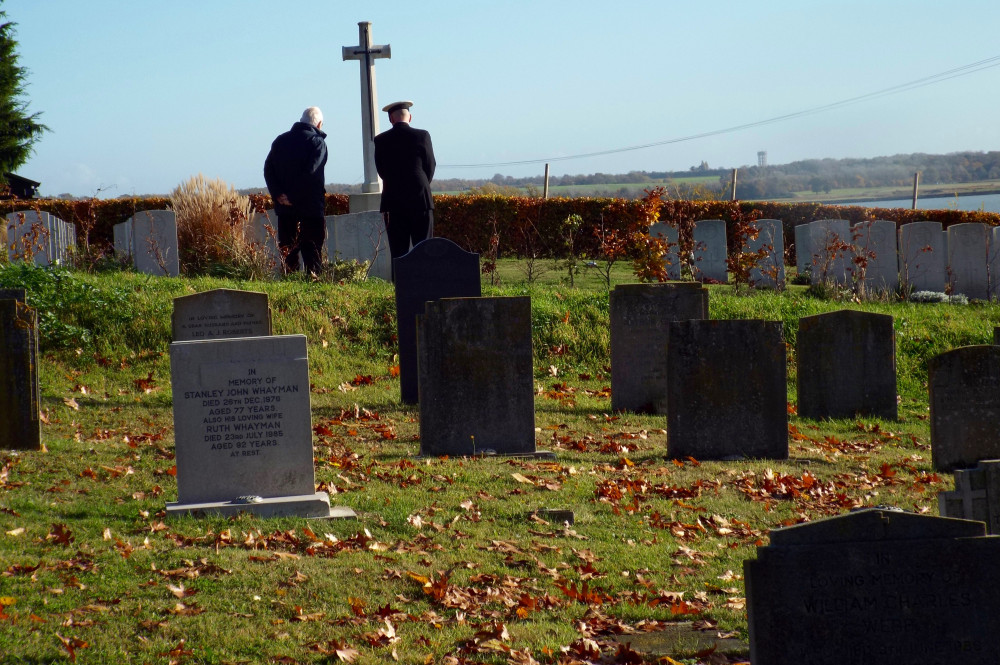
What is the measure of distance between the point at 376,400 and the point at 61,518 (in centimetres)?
451

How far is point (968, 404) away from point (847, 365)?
197 centimetres

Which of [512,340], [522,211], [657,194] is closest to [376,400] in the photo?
[512,340]

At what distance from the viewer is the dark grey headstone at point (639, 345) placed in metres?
10.4

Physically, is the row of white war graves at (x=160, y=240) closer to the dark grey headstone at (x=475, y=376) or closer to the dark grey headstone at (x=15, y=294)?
the dark grey headstone at (x=15, y=294)

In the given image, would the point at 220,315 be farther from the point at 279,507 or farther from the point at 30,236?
the point at 30,236

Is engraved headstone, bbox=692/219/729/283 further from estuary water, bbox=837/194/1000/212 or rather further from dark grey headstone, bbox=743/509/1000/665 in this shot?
estuary water, bbox=837/194/1000/212

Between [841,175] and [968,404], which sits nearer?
[968,404]

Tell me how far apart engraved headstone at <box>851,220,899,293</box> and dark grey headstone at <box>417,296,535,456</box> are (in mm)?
10559

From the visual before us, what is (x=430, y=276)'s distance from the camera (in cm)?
999

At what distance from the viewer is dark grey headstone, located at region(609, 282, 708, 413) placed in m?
10.4

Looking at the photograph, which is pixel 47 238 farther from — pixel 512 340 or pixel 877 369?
pixel 877 369

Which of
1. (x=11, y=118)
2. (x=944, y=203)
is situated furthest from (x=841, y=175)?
(x=11, y=118)

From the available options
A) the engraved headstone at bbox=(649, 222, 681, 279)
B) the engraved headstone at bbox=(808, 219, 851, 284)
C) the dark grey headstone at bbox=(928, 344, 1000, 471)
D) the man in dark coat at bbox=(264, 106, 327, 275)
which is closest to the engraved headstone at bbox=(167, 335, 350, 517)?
the dark grey headstone at bbox=(928, 344, 1000, 471)

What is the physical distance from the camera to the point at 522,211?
72.5 feet
